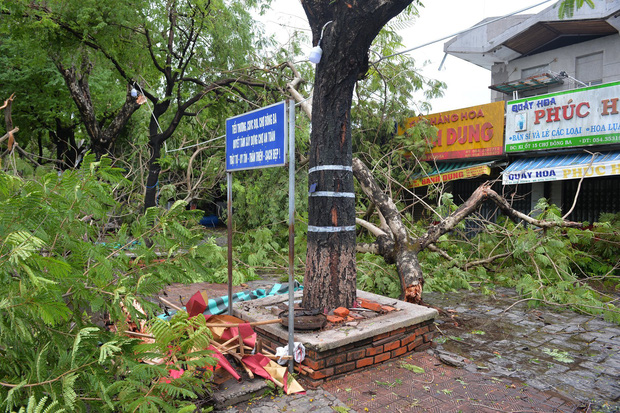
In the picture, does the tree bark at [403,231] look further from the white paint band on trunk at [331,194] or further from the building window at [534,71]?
the building window at [534,71]

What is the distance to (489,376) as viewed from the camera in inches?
157

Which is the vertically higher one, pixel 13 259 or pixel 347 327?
pixel 13 259

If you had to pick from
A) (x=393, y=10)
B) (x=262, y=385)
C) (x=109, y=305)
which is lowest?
(x=262, y=385)

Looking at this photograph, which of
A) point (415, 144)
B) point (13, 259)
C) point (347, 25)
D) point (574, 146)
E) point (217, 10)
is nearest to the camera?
point (13, 259)

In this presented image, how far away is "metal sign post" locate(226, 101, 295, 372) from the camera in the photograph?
3.71 metres

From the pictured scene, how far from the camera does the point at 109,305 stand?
2.34 metres

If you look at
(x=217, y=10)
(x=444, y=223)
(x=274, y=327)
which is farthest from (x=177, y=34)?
(x=274, y=327)

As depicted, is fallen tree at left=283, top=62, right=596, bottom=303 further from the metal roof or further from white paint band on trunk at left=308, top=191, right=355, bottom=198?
the metal roof

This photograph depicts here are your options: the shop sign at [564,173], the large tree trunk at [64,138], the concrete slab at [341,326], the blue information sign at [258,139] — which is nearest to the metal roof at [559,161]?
the shop sign at [564,173]

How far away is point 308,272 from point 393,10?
9.16 ft

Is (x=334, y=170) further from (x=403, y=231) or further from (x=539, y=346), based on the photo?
(x=539, y=346)

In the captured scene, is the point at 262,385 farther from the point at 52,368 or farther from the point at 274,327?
the point at 52,368

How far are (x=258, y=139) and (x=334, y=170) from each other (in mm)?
942

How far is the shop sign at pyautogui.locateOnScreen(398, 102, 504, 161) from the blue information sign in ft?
27.1
